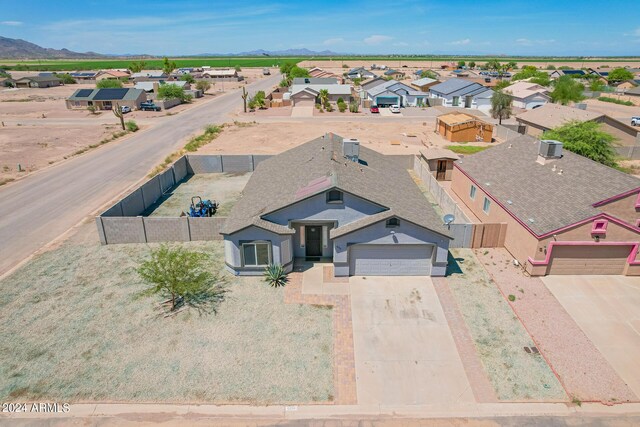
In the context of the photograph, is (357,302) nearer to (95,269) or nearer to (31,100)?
(95,269)

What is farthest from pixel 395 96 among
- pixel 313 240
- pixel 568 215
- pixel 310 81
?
pixel 313 240

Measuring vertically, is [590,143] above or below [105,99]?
below

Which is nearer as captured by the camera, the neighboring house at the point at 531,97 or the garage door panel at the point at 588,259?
the garage door panel at the point at 588,259

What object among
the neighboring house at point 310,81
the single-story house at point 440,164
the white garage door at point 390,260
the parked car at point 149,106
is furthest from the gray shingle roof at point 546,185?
the neighboring house at point 310,81

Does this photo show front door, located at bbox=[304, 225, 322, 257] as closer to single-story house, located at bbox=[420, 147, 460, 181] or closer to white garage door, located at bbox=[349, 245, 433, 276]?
white garage door, located at bbox=[349, 245, 433, 276]

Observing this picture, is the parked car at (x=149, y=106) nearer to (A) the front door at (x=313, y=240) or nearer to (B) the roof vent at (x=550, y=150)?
(A) the front door at (x=313, y=240)

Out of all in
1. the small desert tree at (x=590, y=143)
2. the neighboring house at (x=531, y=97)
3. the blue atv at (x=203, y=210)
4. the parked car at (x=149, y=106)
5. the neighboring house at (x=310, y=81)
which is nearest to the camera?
the blue atv at (x=203, y=210)

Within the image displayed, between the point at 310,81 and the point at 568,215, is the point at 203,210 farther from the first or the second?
the point at 310,81
